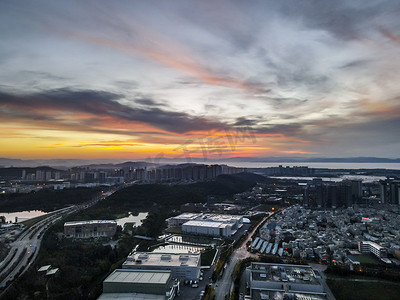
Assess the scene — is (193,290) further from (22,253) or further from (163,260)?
(22,253)

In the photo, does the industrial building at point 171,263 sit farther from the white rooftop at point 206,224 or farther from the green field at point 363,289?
the white rooftop at point 206,224

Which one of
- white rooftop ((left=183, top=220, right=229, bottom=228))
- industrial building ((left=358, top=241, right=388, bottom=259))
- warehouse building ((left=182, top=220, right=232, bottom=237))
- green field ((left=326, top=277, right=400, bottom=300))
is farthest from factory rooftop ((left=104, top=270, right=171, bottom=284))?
industrial building ((left=358, top=241, right=388, bottom=259))

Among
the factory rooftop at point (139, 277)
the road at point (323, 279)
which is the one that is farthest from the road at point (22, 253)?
the road at point (323, 279)

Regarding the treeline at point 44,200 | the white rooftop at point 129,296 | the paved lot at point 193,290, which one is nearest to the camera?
the white rooftop at point 129,296

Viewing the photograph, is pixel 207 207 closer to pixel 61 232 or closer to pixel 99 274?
pixel 61 232

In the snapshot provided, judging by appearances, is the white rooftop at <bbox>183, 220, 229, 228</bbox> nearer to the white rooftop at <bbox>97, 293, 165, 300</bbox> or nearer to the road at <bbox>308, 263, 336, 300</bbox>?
the road at <bbox>308, 263, 336, 300</bbox>

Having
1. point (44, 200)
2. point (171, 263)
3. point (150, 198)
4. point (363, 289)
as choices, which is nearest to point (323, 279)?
point (363, 289)
